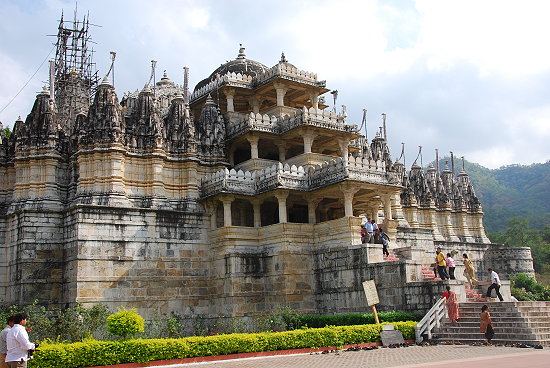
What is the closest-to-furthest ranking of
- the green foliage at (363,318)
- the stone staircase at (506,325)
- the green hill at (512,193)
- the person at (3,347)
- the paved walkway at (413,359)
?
the person at (3,347), the paved walkway at (413,359), the stone staircase at (506,325), the green foliage at (363,318), the green hill at (512,193)

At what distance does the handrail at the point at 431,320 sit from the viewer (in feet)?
67.9

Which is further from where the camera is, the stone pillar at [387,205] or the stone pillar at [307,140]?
the stone pillar at [307,140]


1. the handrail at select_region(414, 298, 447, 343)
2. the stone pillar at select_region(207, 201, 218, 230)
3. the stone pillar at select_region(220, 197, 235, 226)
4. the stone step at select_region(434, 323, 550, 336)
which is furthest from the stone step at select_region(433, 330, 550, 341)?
the stone pillar at select_region(207, 201, 218, 230)

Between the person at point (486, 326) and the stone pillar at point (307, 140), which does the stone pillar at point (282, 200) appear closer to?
the stone pillar at point (307, 140)

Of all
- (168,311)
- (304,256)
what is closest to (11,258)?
(168,311)

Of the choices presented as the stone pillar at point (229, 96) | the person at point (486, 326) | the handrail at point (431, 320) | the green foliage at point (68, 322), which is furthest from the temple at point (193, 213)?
the person at point (486, 326)

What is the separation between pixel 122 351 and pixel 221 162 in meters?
16.7

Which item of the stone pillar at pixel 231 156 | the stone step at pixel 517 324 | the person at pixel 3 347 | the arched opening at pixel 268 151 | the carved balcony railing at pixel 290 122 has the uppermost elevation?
the carved balcony railing at pixel 290 122

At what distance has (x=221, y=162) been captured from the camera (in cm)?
3212

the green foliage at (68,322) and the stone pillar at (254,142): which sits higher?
the stone pillar at (254,142)

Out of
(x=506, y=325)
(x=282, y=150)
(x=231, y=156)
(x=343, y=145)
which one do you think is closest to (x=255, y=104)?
(x=231, y=156)

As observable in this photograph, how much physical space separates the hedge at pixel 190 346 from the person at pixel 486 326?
2424mm

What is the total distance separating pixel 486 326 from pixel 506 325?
1.29 m

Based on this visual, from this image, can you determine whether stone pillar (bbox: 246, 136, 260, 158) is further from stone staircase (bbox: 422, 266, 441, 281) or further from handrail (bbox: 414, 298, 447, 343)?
handrail (bbox: 414, 298, 447, 343)
